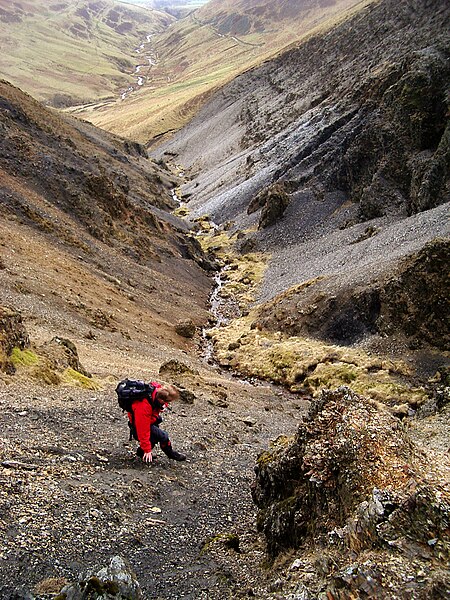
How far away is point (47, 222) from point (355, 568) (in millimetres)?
40402

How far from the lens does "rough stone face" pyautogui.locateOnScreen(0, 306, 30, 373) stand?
19.0 metres

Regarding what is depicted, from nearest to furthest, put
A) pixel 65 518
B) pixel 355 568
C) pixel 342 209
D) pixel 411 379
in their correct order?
pixel 355 568
pixel 65 518
pixel 411 379
pixel 342 209

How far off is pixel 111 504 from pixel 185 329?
98.1ft

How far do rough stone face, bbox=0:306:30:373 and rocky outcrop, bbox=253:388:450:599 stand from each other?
1074 centimetres

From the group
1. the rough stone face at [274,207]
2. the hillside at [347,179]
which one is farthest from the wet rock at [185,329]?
the rough stone face at [274,207]

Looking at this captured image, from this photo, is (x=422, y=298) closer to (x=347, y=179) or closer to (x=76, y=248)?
(x=76, y=248)

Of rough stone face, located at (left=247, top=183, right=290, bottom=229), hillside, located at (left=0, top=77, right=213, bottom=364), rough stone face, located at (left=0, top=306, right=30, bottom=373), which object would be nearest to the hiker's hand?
rough stone face, located at (left=0, top=306, right=30, bottom=373)

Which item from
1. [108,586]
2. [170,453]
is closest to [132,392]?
[170,453]

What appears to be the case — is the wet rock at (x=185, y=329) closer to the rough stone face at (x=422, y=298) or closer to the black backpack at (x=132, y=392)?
the rough stone face at (x=422, y=298)

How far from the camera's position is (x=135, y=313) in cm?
3928

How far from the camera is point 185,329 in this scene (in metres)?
41.2

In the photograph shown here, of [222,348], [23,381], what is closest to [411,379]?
[222,348]

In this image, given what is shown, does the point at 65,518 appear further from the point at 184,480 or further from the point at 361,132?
the point at 361,132

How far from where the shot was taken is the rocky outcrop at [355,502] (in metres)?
7.50
